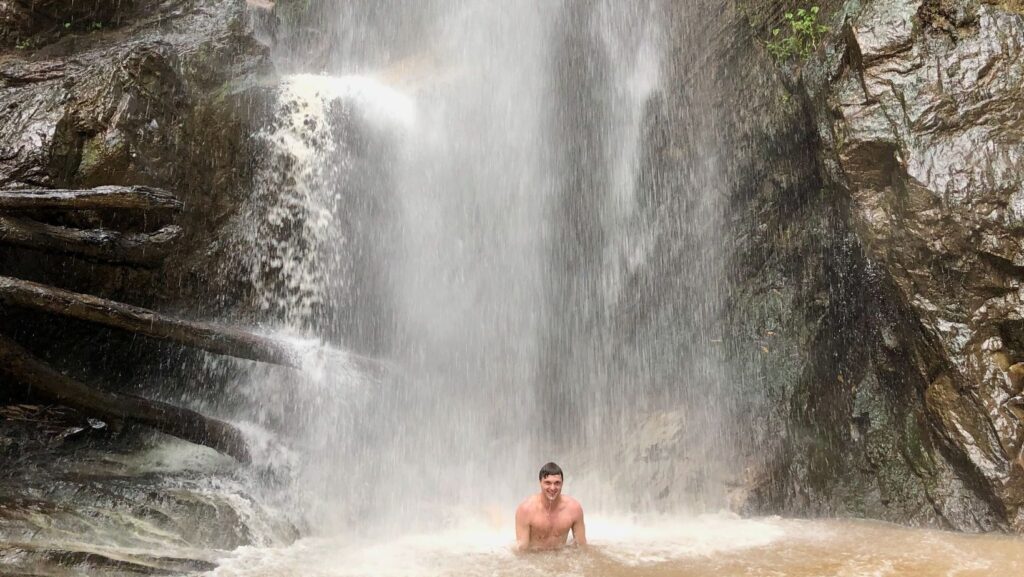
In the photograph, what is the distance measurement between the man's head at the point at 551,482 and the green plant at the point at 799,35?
5155 millimetres

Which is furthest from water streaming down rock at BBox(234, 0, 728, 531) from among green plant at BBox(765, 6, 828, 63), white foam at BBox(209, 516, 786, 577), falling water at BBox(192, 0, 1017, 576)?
green plant at BBox(765, 6, 828, 63)

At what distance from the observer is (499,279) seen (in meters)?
10.3

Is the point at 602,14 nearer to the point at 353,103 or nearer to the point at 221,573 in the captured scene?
the point at 353,103

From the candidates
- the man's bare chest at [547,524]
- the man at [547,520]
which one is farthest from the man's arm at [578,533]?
the man's bare chest at [547,524]

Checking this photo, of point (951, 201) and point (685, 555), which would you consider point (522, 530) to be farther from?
point (951, 201)

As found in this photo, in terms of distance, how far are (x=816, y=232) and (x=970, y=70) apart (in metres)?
2.05

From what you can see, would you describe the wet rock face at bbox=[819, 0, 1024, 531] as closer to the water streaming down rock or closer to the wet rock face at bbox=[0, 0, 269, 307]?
the water streaming down rock

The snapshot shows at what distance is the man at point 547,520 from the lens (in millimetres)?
5359

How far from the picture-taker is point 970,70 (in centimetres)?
596

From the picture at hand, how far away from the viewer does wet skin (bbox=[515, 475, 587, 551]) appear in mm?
5359

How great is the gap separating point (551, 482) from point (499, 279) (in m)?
5.20

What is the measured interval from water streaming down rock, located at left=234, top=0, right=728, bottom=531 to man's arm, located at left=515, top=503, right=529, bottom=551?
1820mm

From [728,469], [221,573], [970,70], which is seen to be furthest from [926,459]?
[221,573]

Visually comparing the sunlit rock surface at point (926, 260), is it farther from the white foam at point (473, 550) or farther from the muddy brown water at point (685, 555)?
the white foam at point (473, 550)
